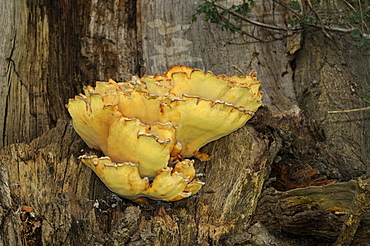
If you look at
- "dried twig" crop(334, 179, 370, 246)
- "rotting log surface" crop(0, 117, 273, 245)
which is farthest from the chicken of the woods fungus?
"dried twig" crop(334, 179, 370, 246)

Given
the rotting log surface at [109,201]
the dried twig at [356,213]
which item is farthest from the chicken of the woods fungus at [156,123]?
the dried twig at [356,213]

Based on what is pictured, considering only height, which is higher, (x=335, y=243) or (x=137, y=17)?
(x=137, y=17)

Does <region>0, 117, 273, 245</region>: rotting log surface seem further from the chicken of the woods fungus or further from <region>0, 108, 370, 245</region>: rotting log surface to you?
the chicken of the woods fungus

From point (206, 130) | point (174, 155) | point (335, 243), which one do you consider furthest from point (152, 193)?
point (335, 243)

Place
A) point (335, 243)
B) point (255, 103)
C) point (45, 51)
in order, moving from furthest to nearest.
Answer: point (45, 51), point (255, 103), point (335, 243)

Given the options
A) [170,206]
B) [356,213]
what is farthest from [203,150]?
[356,213]

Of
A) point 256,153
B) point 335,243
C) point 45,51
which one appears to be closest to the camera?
point 335,243

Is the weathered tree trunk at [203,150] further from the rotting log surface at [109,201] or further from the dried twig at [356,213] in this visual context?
the dried twig at [356,213]

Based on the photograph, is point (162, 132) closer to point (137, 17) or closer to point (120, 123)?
point (120, 123)
